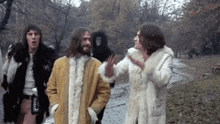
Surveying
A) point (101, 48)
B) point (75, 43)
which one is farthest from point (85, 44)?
point (101, 48)

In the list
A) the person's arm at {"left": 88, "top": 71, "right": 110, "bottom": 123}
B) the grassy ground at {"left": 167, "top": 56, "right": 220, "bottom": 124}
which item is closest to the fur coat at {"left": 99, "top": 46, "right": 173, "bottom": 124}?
the person's arm at {"left": 88, "top": 71, "right": 110, "bottom": 123}

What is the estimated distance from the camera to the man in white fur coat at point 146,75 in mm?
2707

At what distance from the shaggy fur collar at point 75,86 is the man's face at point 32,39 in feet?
3.58

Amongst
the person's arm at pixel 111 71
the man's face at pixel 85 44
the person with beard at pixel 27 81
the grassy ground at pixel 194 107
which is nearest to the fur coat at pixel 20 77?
the person with beard at pixel 27 81

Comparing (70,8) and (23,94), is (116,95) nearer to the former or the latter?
(23,94)

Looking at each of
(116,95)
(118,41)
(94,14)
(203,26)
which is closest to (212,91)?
(116,95)

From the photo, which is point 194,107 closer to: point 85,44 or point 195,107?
point 195,107

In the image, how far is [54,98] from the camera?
2.95 metres

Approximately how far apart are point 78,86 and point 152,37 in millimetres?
1047

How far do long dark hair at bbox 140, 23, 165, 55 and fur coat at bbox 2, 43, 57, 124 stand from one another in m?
1.73

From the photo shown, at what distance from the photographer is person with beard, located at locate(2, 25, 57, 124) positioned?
3592 millimetres

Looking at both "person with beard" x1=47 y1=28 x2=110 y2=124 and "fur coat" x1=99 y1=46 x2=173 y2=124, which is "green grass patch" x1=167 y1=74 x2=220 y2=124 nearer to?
"fur coat" x1=99 y1=46 x2=173 y2=124

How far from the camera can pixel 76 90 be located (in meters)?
2.84

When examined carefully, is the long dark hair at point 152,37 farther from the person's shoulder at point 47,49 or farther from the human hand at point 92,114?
the person's shoulder at point 47,49
